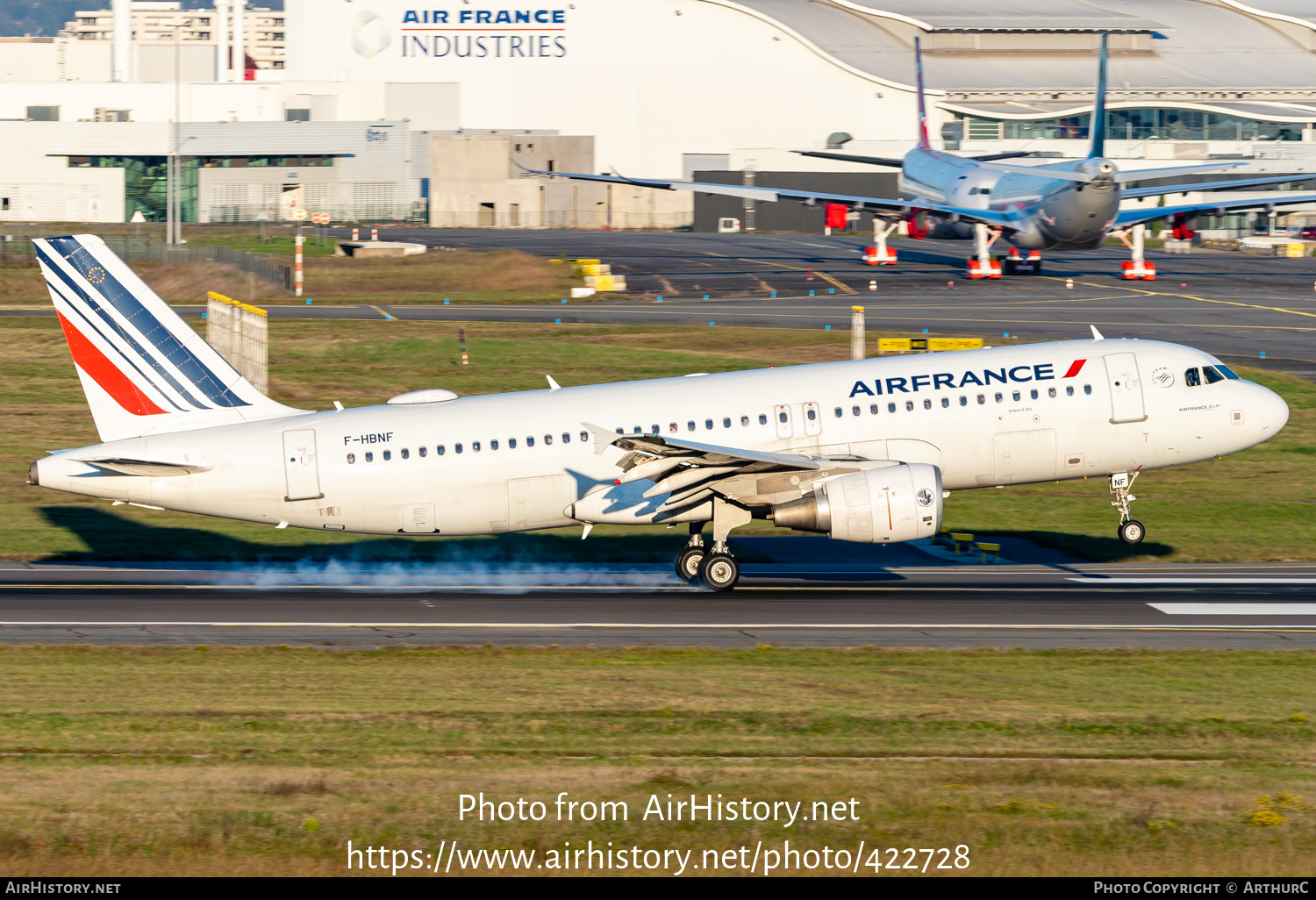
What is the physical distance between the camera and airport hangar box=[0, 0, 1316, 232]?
151m

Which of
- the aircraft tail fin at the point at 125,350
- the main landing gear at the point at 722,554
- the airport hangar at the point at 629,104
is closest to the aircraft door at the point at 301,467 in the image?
the aircraft tail fin at the point at 125,350

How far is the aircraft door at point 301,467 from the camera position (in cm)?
3188

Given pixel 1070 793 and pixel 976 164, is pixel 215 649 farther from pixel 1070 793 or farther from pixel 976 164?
pixel 976 164

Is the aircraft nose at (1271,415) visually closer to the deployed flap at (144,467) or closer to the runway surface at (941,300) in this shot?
the deployed flap at (144,467)

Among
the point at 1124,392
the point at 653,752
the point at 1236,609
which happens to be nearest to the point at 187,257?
the point at 1124,392

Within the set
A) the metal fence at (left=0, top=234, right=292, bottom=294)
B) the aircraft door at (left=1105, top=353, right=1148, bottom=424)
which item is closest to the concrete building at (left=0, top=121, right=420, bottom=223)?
the metal fence at (left=0, top=234, right=292, bottom=294)

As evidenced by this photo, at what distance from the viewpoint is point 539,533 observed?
135 ft

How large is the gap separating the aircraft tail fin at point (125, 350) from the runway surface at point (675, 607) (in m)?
4.02

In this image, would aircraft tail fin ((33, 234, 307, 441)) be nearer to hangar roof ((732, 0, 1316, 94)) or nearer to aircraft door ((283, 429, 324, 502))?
aircraft door ((283, 429, 324, 502))

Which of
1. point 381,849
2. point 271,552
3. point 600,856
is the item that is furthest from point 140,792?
point 271,552

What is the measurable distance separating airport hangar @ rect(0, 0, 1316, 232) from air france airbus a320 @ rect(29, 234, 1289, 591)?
380 feet

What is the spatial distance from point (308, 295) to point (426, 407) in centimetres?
5591

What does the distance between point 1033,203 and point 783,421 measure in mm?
58074

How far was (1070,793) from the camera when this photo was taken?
60.2ft
